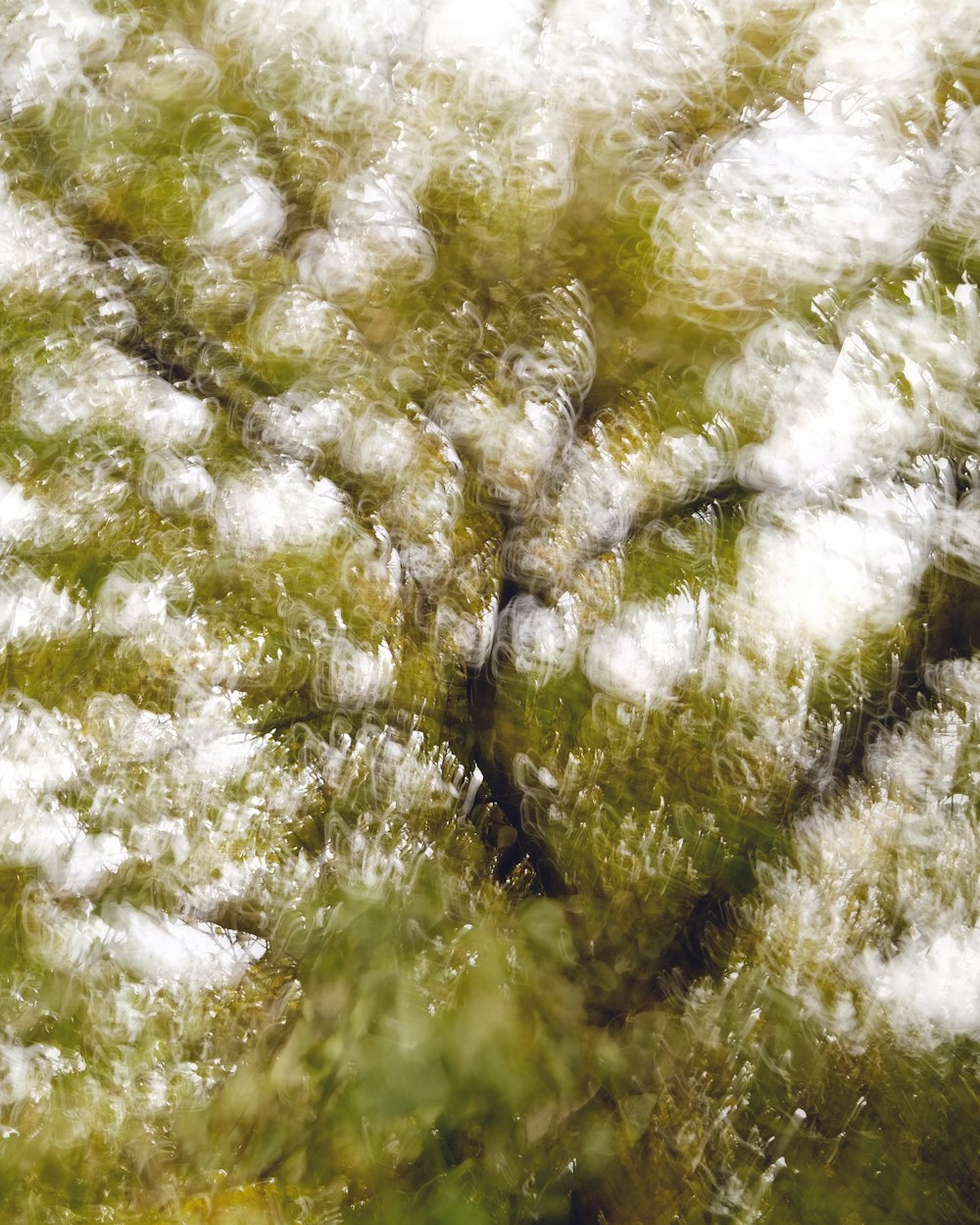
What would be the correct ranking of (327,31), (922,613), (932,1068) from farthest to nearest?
(327,31) < (922,613) < (932,1068)

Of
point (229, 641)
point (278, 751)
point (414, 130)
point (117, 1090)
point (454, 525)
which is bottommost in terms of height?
point (117, 1090)

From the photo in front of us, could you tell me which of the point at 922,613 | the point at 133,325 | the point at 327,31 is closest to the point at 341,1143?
the point at 922,613

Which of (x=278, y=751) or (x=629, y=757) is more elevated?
(x=629, y=757)

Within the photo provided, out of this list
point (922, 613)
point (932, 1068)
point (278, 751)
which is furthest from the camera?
point (278, 751)

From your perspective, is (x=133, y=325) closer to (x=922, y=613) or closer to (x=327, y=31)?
(x=327, y=31)

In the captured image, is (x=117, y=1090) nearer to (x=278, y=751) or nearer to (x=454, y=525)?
(x=278, y=751)

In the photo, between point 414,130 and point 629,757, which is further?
point 414,130
